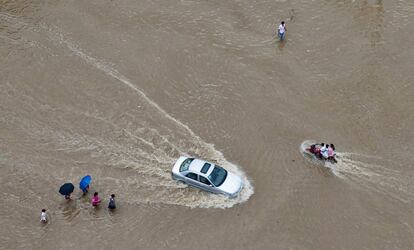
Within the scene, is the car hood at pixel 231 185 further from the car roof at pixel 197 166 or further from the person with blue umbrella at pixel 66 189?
the person with blue umbrella at pixel 66 189

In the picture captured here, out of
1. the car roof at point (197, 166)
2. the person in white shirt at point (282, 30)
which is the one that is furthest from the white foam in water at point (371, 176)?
the person in white shirt at point (282, 30)

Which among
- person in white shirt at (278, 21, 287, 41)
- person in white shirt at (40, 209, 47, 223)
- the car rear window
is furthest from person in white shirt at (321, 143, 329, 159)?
person in white shirt at (40, 209, 47, 223)

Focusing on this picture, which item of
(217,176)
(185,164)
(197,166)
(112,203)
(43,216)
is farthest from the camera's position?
(185,164)

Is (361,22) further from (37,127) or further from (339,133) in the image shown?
(37,127)

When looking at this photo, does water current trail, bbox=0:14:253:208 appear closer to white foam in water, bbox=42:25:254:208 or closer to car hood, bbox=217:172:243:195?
white foam in water, bbox=42:25:254:208

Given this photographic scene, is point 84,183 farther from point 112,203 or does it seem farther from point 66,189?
point 112,203

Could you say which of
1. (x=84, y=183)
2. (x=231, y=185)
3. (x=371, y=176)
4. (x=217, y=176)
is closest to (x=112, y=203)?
(x=84, y=183)
